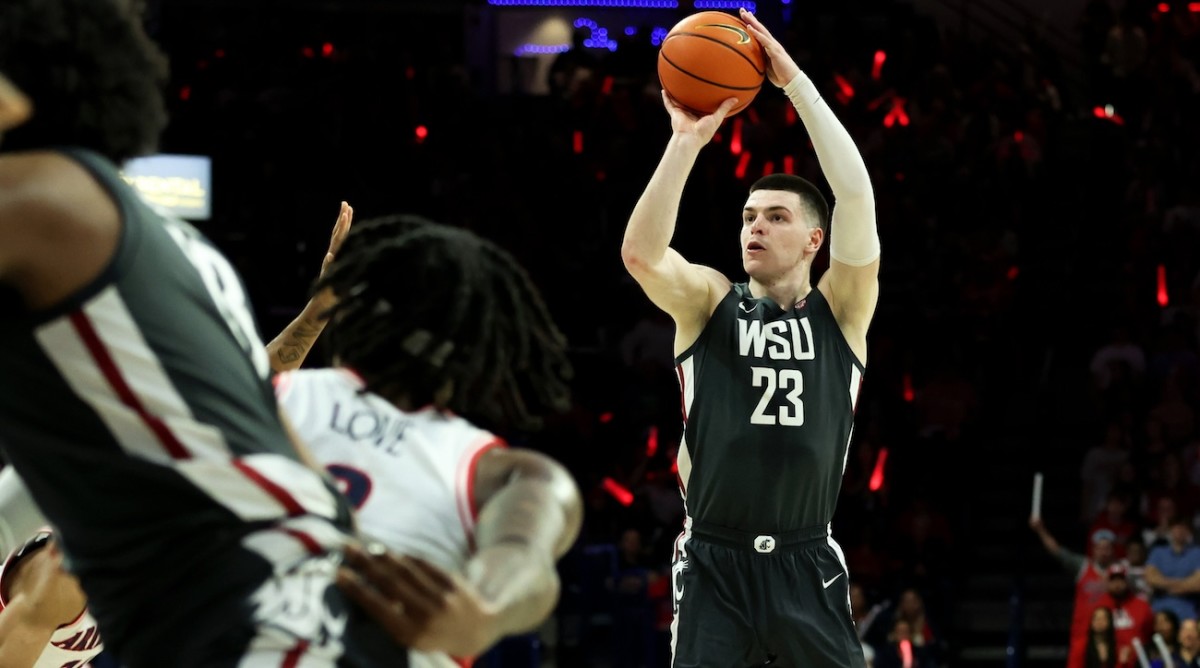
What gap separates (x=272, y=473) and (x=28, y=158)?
0.55 metres

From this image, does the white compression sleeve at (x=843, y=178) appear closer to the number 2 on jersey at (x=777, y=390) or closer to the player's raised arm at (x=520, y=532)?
the number 2 on jersey at (x=777, y=390)

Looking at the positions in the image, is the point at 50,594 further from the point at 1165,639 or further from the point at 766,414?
the point at 1165,639

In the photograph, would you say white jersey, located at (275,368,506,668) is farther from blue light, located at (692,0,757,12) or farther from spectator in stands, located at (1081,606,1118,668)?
blue light, located at (692,0,757,12)

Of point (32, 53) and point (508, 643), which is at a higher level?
point (32, 53)

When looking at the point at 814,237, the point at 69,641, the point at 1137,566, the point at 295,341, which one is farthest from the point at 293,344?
the point at 1137,566

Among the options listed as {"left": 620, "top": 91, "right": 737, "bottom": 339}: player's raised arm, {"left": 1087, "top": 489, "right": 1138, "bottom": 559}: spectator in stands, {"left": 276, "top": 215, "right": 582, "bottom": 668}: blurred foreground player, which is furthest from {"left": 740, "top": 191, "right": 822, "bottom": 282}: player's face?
{"left": 1087, "top": 489, "right": 1138, "bottom": 559}: spectator in stands

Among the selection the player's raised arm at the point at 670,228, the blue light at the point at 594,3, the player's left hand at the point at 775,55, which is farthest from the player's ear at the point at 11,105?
the blue light at the point at 594,3

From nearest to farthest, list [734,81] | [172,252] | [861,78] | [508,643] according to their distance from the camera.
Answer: [172,252] → [734,81] → [508,643] → [861,78]

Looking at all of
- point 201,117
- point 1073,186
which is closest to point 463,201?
point 201,117

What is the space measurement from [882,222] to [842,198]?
32.4 feet

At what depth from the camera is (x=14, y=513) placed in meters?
2.91

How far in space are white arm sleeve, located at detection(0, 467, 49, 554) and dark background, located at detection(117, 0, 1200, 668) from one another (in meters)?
8.05

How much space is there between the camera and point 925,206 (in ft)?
48.6

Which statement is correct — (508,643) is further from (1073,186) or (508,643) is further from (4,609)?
(1073,186)
